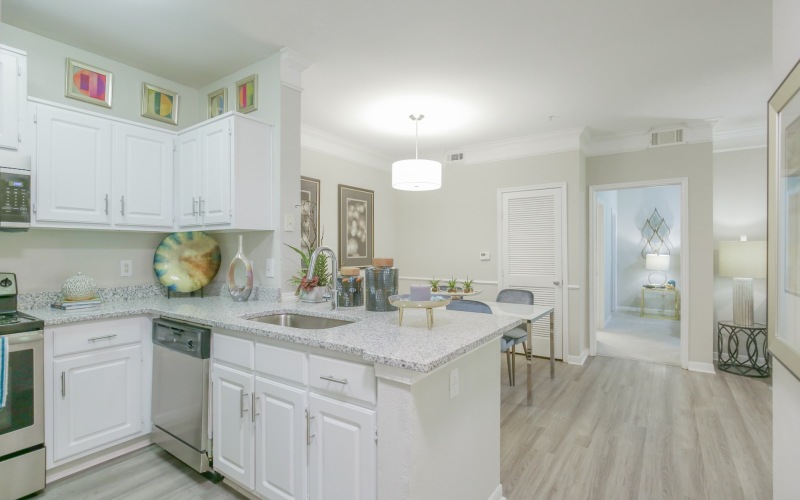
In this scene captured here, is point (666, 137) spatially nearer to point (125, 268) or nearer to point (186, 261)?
point (186, 261)

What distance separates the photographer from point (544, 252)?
466cm

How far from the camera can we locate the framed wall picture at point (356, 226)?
4.85 metres

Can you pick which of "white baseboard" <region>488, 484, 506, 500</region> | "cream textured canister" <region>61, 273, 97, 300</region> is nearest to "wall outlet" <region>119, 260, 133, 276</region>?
"cream textured canister" <region>61, 273, 97, 300</region>

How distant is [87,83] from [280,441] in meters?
2.71

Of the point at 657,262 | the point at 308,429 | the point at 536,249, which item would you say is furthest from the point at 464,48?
the point at 657,262

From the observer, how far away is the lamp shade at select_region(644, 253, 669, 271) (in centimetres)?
716

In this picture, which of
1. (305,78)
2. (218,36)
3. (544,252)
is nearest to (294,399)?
(218,36)

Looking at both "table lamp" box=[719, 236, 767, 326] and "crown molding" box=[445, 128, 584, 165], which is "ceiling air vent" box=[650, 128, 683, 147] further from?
"table lamp" box=[719, 236, 767, 326]

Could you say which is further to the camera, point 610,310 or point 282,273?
point 610,310

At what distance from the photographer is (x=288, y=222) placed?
281 centimetres

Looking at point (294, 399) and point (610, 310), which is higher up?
point (294, 399)

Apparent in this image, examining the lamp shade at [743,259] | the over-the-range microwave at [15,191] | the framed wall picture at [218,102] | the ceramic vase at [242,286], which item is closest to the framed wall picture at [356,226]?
the framed wall picture at [218,102]

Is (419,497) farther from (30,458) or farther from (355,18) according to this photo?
(355,18)

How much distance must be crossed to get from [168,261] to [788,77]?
3544mm
